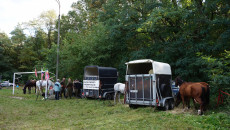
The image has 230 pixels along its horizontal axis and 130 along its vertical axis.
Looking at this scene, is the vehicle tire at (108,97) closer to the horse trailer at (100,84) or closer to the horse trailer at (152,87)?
the horse trailer at (100,84)

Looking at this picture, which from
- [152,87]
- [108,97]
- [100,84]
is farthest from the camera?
[108,97]

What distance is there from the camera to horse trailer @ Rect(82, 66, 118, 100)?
15977mm

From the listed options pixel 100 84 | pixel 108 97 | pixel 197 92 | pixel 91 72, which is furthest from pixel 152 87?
pixel 91 72

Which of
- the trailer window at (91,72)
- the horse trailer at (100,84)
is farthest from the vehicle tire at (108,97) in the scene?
the trailer window at (91,72)

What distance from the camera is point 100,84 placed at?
52.4 feet

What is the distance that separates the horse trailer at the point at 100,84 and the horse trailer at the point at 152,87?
450 centimetres

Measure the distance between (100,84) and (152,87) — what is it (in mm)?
6262

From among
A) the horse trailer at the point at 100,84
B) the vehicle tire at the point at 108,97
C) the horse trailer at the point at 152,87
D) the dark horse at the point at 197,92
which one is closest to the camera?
the dark horse at the point at 197,92

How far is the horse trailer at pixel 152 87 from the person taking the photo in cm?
1048

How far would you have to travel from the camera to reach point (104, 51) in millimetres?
20859

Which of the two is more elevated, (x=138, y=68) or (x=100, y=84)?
(x=138, y=68)

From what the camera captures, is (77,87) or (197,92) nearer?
(197,92)

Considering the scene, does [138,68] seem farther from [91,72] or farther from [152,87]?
[91,72]

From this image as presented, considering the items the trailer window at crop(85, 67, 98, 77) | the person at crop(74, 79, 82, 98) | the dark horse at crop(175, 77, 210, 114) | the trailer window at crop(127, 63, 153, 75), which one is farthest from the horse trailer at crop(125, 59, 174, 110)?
the person at crop(74, 79, 82, 98)
